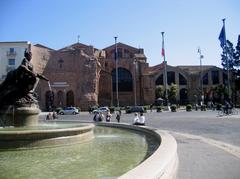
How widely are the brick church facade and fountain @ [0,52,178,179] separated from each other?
5641 centimetres

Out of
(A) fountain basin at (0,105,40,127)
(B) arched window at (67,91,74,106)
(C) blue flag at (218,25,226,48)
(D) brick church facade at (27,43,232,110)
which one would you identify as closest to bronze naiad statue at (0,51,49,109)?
(A) fountain basin at (0,105,40,127)

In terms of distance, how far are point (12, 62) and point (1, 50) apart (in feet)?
12.8

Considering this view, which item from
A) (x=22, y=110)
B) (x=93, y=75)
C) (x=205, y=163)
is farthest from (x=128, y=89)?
(x=205, y=163)

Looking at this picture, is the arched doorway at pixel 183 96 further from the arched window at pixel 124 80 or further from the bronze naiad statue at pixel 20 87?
the bronze naiad statue at pixel 20 87

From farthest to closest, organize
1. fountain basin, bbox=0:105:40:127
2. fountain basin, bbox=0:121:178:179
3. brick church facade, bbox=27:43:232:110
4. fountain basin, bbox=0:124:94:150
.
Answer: brick church facade, bbox=27:43:232:110 → fountain basin, bbox=0:105:40:127 → fountain basin, bbox=0:124:94:150 → fountain basin, bbox=0:121:178:179

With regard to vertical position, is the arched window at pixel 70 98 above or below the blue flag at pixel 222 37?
below

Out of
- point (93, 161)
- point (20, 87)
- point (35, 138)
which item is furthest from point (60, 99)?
point (93, 161)

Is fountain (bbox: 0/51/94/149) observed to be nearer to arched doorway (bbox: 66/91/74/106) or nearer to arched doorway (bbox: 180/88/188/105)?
arched doorway (bbox: 66/91/74/106)

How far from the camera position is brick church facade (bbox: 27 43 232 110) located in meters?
75.5

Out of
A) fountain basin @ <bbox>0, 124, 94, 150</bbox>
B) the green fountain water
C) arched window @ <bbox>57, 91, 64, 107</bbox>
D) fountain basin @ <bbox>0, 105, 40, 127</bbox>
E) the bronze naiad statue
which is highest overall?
arched window @ <bbox>57, 91, 64, 107</bbox>

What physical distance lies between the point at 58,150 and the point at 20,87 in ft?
17.8

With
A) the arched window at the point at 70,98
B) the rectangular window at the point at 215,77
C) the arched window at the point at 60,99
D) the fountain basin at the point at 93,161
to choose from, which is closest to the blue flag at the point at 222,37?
the fountain basin at the point at 93,161

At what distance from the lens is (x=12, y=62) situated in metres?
79.7

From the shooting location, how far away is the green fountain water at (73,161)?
301 inches
